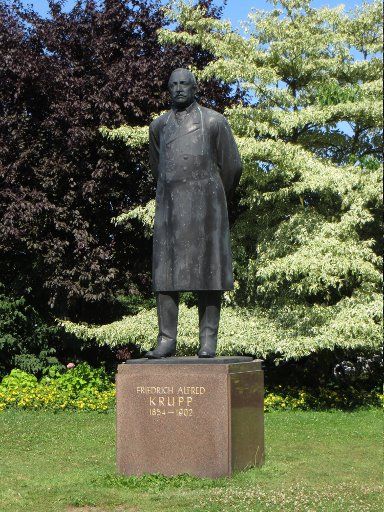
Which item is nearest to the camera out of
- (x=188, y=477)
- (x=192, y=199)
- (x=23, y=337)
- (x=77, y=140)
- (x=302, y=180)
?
(x=188, y=477)

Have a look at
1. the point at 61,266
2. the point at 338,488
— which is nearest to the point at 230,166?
the point at 338,488

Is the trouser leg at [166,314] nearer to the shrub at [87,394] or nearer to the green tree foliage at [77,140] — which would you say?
the shrub at [87,394]

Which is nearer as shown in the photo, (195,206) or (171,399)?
(171,399)

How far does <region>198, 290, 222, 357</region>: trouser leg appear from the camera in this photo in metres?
7.43

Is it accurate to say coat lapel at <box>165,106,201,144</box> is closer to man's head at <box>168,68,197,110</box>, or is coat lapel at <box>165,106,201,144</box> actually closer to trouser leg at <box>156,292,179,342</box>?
man's head at <box>168,68,197,110</box>

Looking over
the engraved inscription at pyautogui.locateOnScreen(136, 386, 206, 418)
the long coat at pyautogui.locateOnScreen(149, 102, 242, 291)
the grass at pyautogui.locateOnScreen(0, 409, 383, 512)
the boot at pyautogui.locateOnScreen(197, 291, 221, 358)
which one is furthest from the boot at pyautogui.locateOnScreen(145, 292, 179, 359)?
the grass at pyautogui.locateOnScreen(0, 409, 383, 512)

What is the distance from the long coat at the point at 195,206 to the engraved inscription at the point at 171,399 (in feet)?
2.87

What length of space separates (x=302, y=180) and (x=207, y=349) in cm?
694

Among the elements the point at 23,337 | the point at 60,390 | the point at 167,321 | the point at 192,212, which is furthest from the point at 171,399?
the point at 23,337

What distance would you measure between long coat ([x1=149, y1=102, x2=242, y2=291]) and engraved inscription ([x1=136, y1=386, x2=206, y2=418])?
874mm

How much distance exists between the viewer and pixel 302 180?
13.8m

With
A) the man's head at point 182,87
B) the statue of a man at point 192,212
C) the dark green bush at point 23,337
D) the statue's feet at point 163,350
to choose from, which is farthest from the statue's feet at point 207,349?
the dark green bush at point 23,337

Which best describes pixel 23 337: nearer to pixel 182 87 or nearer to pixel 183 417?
pixel 183 417

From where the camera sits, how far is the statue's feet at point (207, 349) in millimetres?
7348
